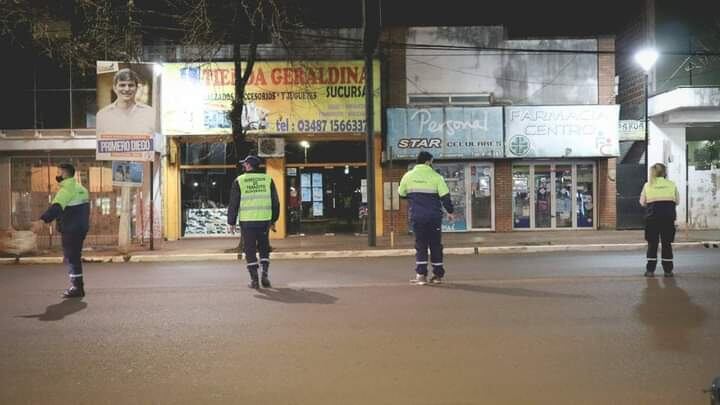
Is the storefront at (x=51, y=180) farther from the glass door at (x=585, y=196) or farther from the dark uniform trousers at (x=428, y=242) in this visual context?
the glass door at (x=585, y=196)

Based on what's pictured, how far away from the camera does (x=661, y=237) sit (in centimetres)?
973

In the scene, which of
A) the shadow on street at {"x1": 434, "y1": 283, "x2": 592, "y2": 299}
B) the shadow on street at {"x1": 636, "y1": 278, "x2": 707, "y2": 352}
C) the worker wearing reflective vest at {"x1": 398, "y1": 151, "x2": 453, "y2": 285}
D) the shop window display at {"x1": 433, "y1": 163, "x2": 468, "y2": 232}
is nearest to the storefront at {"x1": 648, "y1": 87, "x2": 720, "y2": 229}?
the shop window display at {"x1": 433, "y1": 163, "x2": 468, "y2": 232}

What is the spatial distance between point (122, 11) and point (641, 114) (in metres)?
16.1

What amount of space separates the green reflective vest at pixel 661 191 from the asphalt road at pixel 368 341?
126 centimetres

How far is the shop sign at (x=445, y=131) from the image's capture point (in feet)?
62.6

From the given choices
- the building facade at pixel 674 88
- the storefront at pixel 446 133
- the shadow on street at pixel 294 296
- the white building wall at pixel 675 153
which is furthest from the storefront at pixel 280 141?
the shadow on street at pixel 294 296

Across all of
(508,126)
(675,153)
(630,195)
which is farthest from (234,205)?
(675,153)

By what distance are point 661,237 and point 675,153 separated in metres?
11.7

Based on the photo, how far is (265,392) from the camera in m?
4.68

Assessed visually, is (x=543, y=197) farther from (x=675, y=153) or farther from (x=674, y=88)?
(x=674, y=88)

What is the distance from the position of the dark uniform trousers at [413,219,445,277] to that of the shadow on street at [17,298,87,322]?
4.59 m

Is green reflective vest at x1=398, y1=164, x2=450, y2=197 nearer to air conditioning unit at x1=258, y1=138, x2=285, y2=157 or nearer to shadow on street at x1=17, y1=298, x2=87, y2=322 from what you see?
shadow on street at x1=17, y1=298, x2=87, y2=322

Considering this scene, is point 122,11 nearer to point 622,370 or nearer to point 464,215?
point 464,215

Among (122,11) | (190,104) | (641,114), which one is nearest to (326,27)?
(190,104)
